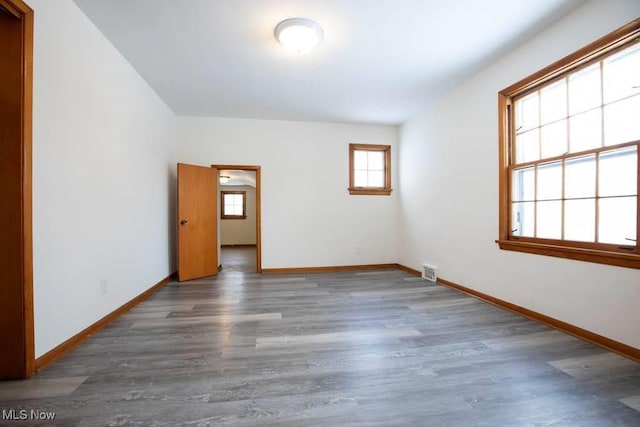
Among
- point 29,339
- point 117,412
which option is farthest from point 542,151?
point 29,339

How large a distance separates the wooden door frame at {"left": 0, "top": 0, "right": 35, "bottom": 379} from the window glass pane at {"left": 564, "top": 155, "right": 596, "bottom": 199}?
387cm

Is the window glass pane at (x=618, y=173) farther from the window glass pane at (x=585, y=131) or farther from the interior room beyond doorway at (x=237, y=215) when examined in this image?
the interior room beyond doorway at (x=237, y=215)

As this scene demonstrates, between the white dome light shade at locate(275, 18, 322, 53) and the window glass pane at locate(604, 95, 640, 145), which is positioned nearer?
the window glass pane at locate(604, 95, 640, 145)

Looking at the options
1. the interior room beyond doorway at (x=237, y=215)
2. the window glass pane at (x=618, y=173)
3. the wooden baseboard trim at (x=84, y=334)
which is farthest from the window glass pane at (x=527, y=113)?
the interior room beyond doorway at (x=237, y=215)

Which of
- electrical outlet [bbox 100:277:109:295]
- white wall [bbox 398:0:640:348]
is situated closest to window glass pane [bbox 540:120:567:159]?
white wall [bbox 398:0:640:348]

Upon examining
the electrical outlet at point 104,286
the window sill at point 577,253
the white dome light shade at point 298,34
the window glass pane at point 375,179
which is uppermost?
the white dome light shade at point 298,34

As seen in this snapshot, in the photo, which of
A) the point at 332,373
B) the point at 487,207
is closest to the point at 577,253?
the point at 487,207

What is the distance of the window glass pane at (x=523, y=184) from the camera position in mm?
2494

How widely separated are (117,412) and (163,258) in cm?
272

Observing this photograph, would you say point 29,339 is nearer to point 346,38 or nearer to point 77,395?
point 77,395

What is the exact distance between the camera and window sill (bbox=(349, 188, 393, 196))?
15.2ft

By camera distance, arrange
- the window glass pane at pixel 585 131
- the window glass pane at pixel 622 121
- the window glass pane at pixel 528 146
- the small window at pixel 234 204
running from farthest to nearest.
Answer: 1. the small window at pixel 234 204
2. the window glass pane at pixel 528 146
3. the window glass pane at pixel 585 131
4. the window glass pane at pixel 622 121

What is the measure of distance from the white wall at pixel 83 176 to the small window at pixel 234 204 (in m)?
5.68

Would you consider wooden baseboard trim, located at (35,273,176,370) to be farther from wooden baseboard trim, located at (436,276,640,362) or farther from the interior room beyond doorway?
the interior room beyond doorway
